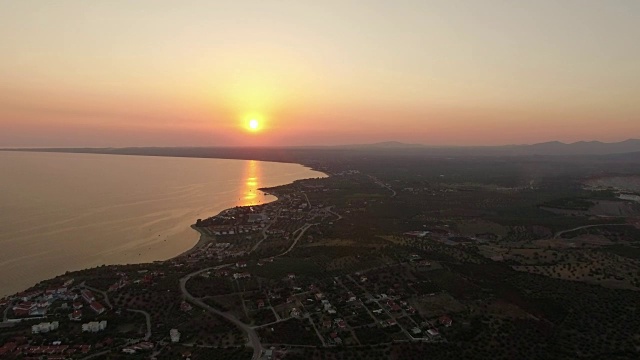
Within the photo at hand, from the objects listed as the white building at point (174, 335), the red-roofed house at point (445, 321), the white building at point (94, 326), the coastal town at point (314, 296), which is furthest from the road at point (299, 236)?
the red-roofed house at point (445, 321)

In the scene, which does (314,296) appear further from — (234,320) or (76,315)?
(76,315)

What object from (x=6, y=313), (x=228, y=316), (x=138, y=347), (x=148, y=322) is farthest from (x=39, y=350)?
(x=228, y=316)

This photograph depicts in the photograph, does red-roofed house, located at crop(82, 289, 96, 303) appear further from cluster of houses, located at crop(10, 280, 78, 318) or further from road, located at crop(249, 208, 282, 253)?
road, located at crop(249, 208, 282, 253)

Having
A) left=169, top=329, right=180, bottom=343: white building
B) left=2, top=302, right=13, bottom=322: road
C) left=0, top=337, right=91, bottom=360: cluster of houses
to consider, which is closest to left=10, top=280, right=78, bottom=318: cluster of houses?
left=2, top=302, right=13, bottom=322: road

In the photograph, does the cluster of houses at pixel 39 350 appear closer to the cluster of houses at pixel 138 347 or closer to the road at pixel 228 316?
the cluster of houses at pixel 138 347

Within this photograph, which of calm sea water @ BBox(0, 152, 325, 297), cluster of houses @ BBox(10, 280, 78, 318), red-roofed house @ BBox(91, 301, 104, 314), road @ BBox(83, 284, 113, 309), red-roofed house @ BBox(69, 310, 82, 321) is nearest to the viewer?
red-roofed house @ BBox(69, 310, 82, 321)

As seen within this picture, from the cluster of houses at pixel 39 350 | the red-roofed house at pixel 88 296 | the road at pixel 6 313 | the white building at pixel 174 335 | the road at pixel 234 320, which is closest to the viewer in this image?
the cluster of houses at pixel 39 350

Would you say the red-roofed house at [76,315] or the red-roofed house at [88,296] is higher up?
the red-roofed house at [88,296]
